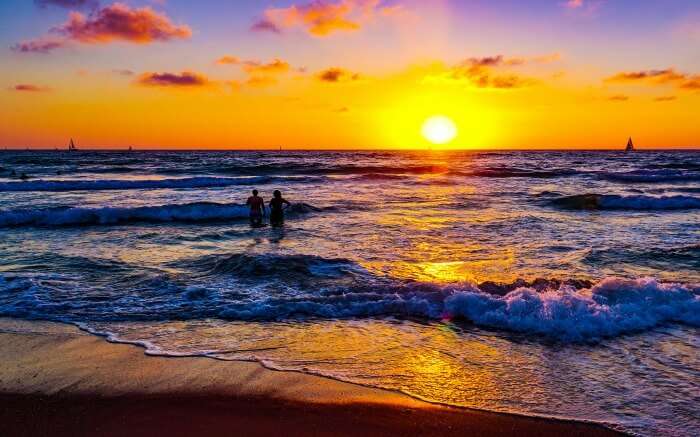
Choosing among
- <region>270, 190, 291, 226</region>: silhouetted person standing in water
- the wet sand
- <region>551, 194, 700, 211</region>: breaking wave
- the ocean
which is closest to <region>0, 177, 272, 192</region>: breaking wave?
the ocean

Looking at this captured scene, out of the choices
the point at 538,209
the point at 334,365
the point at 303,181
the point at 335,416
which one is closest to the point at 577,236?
the point at 538,209

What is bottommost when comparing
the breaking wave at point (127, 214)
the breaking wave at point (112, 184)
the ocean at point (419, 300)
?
the ocean at point (419, 300)

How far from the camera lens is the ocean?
521cm

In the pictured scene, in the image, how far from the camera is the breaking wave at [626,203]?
2330 cm

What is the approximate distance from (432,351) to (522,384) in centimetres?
117

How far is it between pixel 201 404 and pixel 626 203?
24446 millimetres

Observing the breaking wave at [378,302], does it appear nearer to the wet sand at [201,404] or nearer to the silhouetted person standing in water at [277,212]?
the wet sand at [201,404]

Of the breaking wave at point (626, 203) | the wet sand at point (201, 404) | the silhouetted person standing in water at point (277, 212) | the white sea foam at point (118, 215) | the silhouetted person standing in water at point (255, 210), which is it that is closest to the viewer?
the wet sand at point (201, 404)

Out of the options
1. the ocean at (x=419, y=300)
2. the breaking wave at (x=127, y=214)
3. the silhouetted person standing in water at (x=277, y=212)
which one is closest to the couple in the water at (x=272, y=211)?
the silhouetted person standing in water at (x=277, y=212)

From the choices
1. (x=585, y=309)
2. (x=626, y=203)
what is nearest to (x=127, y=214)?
(x=585, y=309)

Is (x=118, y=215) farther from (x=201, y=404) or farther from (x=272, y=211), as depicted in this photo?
(x=201, y=404)

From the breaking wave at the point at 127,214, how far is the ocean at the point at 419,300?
0.66 ft

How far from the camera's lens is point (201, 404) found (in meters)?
4.70

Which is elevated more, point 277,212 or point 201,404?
point 277,212
